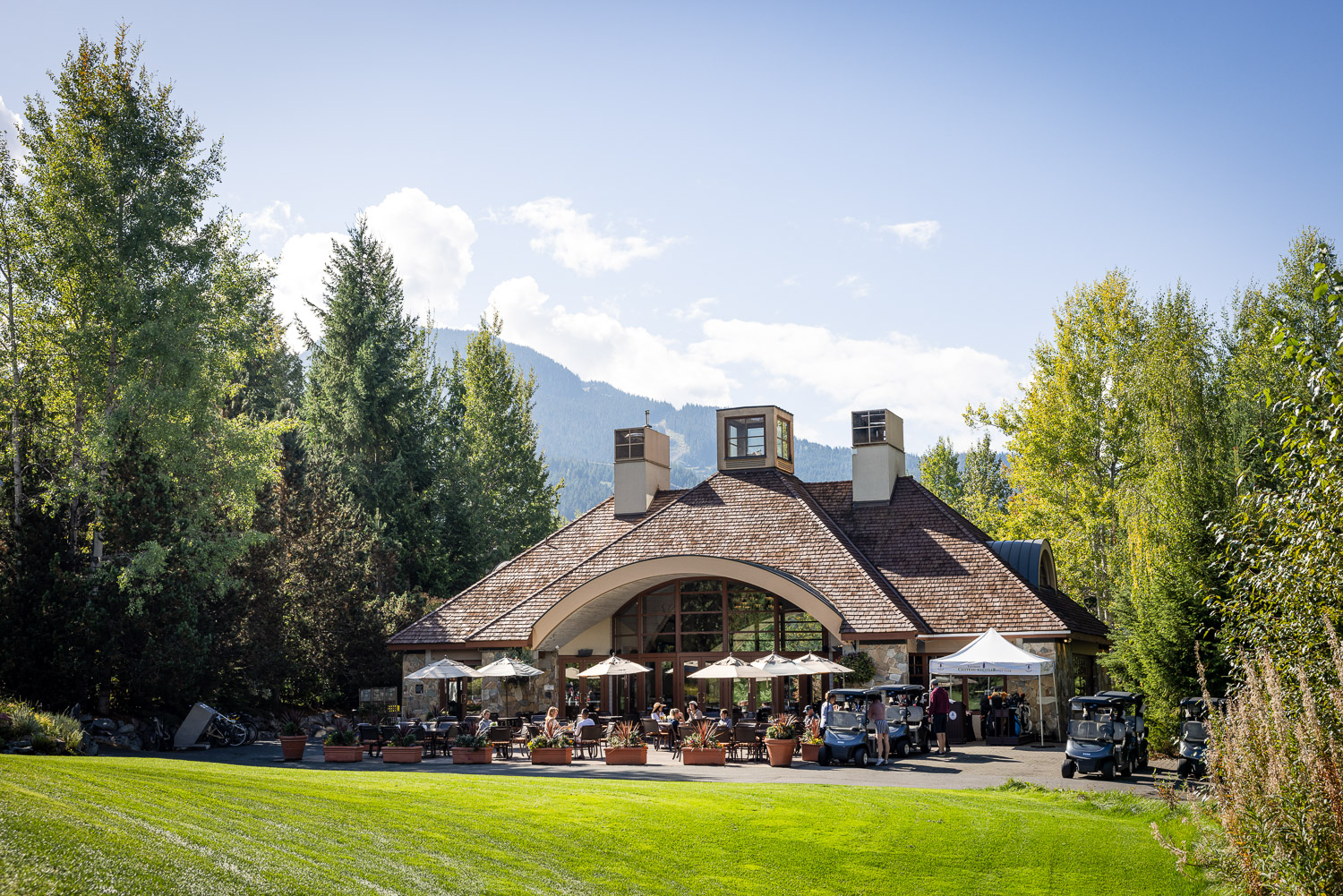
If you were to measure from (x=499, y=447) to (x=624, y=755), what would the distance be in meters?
32.2

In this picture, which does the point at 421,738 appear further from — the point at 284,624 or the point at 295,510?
the point at 295,510

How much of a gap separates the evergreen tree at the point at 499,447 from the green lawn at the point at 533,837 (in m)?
34.4

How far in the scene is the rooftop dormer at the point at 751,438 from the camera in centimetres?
3306

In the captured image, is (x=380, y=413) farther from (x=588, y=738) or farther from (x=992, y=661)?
(x=992, y=661)

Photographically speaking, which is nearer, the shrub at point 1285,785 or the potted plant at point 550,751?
the shrub at point 1285,785

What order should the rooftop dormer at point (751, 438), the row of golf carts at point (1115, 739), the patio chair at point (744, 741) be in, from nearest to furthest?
the row of golf carts at point (1115, 739) → the patio chair at point (744, 741) → the rooftop dormer at point (751, 438)

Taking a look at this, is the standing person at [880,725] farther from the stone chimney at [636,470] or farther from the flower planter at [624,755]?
the stone chimney at [636,470]

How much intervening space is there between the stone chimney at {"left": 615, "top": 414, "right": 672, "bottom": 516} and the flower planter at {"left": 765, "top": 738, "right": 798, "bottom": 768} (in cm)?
1405

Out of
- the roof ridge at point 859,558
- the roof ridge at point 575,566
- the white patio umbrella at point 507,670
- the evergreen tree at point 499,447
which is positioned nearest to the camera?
the white patio umbrella at point 507,670

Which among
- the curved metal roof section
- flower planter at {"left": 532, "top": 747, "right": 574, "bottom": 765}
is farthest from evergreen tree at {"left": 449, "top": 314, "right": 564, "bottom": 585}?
flower planter at {"left": 532, "top": 747, "right": 574, "bottom": 765}

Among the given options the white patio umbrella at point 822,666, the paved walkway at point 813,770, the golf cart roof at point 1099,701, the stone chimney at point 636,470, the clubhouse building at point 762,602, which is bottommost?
the paved walkway at point 813,770

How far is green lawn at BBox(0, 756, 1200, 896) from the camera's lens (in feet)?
26.2

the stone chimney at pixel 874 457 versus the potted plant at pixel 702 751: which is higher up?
the stone chimney at pixel 874 457

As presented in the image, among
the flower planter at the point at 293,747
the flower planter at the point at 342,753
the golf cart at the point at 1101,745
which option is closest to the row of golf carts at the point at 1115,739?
the golf cart at the point at 1101,745
